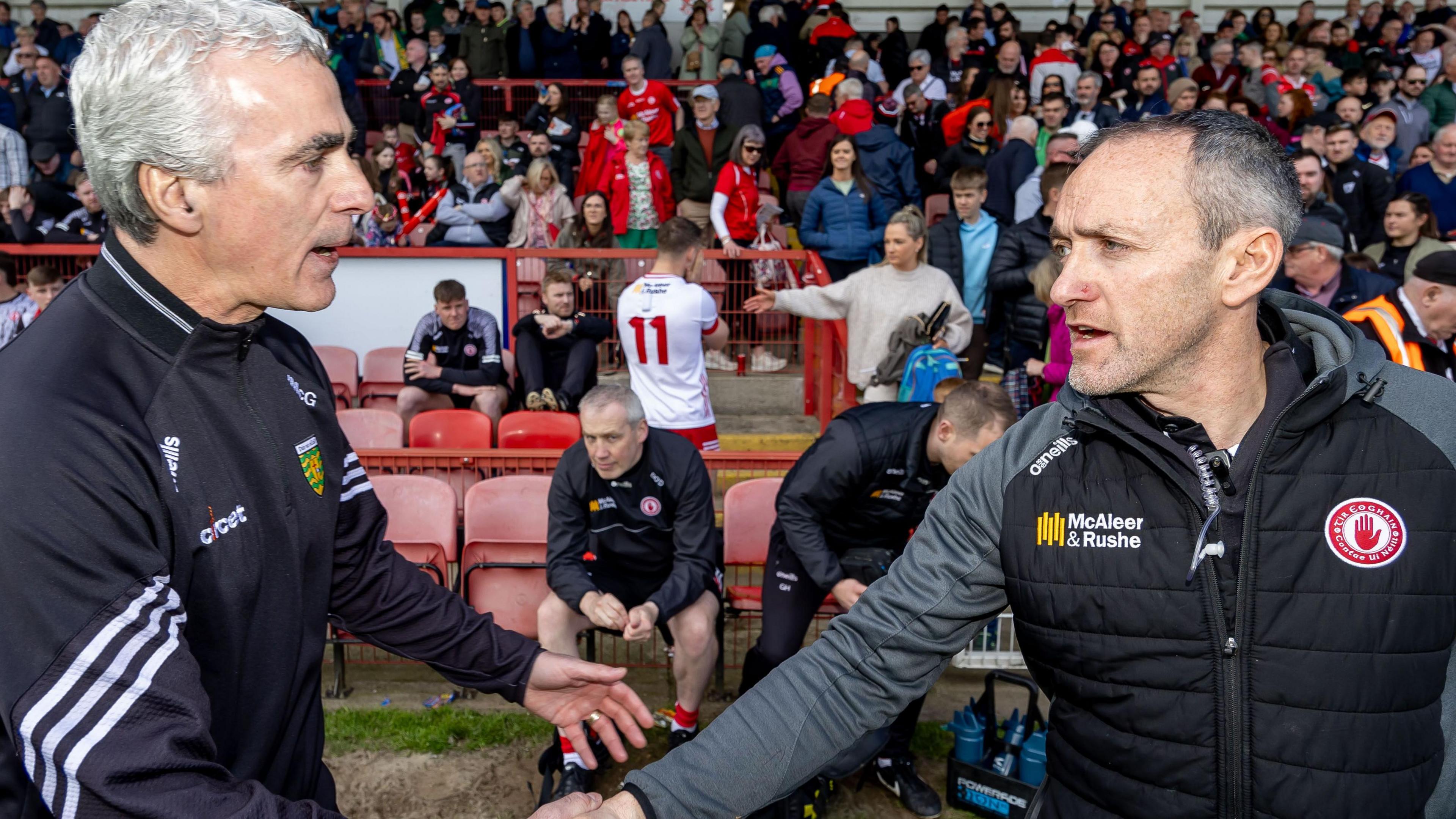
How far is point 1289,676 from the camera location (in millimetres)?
1772

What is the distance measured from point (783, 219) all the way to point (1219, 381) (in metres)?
10.5

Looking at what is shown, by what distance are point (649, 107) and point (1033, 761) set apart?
9.69 m

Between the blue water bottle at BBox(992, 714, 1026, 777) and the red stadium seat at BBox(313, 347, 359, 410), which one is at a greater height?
the red stadium seat at BBox(313, 347, 359, 410)

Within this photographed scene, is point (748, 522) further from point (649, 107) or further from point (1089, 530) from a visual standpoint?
point (649, 107)

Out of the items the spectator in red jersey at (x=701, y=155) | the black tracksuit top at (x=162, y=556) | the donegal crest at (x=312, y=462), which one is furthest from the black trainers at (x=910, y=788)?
the spectator in red jersey at (x=701, y=155)

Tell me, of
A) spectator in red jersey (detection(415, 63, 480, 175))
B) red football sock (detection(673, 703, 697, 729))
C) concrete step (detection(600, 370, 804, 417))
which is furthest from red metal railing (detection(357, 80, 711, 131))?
red football sock (detection(673, 703, 697, 729))

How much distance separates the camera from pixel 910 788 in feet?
15.0

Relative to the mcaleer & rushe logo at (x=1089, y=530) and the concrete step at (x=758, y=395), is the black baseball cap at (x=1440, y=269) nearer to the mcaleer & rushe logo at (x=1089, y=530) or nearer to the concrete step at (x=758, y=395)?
the mcaleer & rushe logo at (x=1089, y=530)

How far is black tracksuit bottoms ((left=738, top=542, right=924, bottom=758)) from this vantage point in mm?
4848

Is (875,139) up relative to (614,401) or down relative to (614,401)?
up

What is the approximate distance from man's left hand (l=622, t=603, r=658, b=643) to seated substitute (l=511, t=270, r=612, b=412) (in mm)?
3492

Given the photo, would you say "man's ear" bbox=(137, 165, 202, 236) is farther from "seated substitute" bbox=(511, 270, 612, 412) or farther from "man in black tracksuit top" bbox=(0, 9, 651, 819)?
"seated substitute" bbox=(511, 270, 612, 412)

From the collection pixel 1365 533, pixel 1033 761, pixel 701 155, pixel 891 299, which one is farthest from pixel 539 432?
pixel 1365 533

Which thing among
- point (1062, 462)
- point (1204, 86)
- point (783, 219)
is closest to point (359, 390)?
point (783, 219)
